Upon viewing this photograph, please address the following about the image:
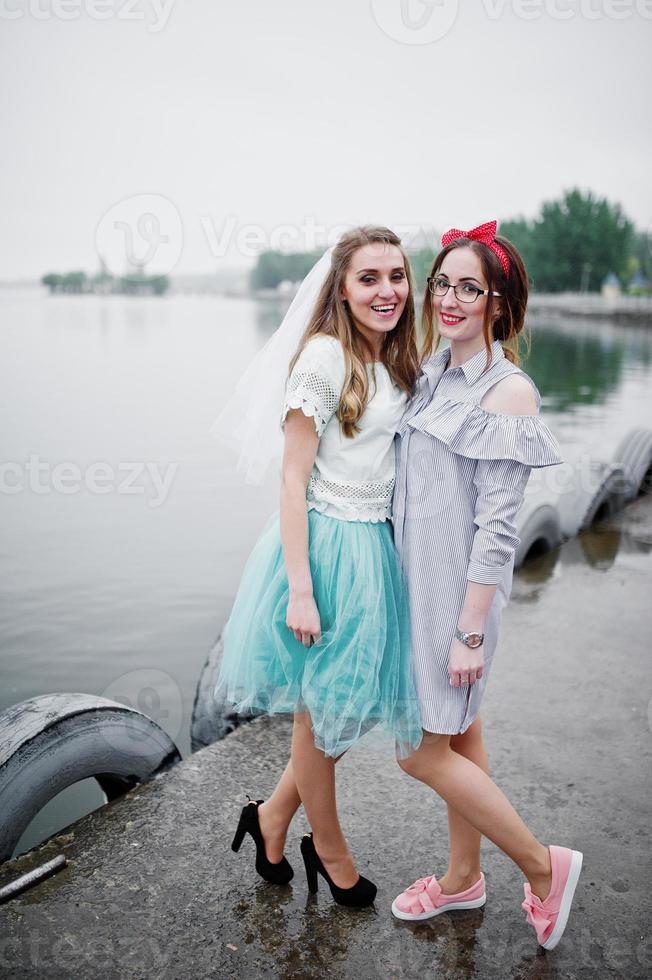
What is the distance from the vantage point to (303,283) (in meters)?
2.28

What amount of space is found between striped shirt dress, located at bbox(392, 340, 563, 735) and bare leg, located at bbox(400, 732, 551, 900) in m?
0.09

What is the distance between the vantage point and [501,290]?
2.08 m

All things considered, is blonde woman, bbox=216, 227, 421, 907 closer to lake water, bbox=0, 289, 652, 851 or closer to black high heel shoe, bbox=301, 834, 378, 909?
black high heel shoe, bbox=301, 834, 378, 909

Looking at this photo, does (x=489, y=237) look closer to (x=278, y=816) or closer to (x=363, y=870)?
(x=278, y=816)

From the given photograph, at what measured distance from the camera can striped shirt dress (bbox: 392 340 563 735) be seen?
1981 mm

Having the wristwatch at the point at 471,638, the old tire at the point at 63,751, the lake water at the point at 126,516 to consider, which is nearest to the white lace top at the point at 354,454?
the wristwatch at the point at 471,638

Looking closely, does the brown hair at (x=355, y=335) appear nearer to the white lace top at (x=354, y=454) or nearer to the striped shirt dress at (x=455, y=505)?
the white lace top at (x=354, y=454)

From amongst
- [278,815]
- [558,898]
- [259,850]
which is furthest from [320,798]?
[558,898]

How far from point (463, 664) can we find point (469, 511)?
38 centimetres

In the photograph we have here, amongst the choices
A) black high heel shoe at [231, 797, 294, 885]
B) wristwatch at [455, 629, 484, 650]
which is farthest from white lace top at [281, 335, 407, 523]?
black high heel shoe at [231, 797, 294, 885]

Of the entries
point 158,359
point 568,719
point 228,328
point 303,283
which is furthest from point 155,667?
point 228,328

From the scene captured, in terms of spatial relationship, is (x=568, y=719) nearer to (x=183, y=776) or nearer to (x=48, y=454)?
(x=183, y=776)

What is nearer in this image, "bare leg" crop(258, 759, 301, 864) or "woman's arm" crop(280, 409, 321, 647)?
"woman's arm" crop(280, 409, 321, 647)

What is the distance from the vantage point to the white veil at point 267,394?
224 cm
